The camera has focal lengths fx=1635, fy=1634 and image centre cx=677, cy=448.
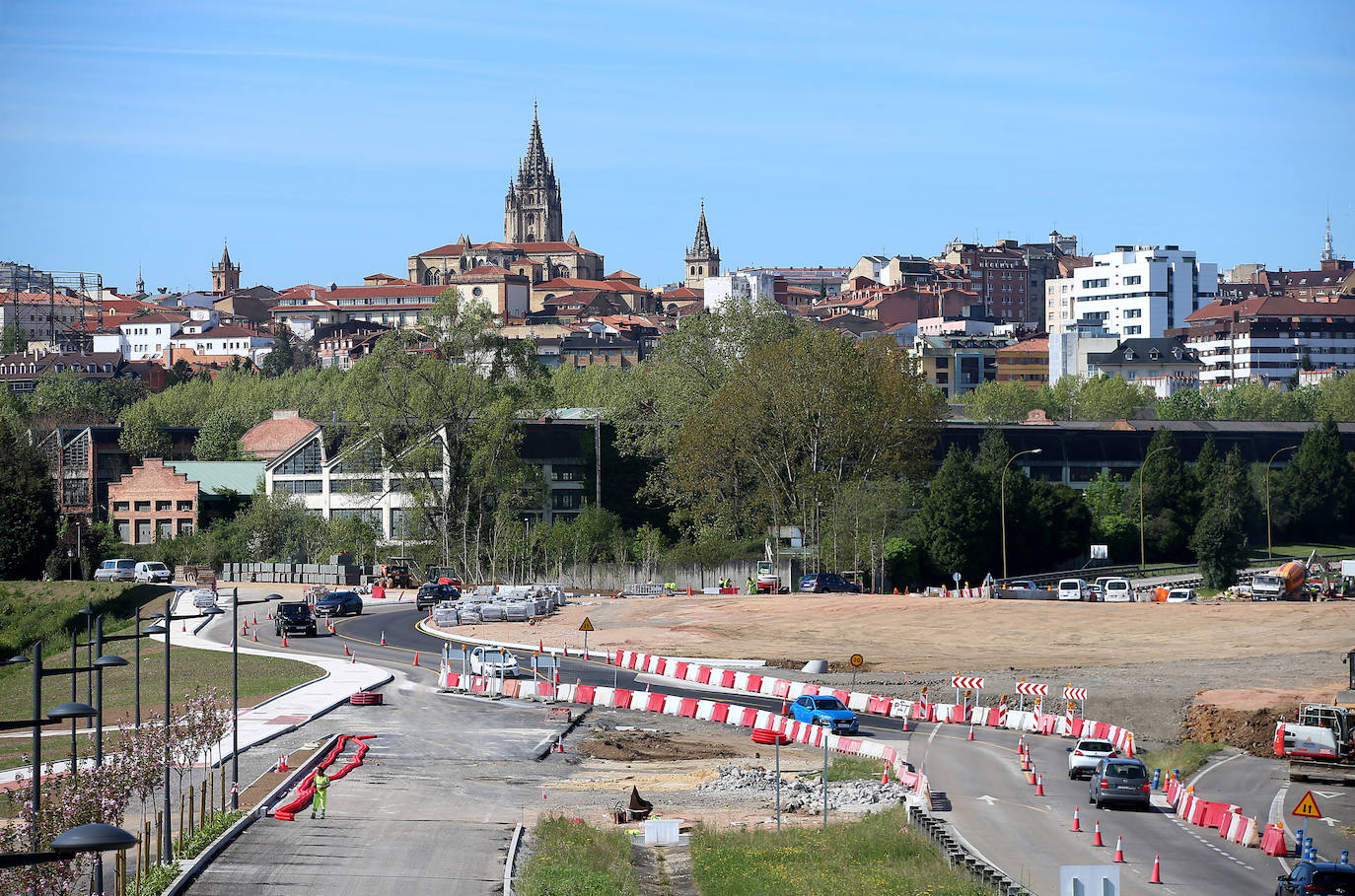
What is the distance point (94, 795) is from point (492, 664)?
118ft

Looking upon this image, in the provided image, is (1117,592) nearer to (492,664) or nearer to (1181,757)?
(492,664)

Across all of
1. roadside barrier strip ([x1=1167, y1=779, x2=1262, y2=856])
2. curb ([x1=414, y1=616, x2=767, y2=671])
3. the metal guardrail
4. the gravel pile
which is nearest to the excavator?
roadside barrier strip ([x1=1167, y1=779, x2=1262, y2=856])

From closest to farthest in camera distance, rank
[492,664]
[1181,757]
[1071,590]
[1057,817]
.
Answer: [1057,817], [1181,757], [492,664], [1071,590]

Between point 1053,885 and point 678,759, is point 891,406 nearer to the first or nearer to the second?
point 678,759

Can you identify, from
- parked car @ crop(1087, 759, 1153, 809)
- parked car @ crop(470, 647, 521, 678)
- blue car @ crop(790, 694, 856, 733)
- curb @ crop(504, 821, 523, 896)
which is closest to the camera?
curb @ crop(504, 821, 523, 896)

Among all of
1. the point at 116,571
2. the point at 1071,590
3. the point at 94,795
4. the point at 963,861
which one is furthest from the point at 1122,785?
the point at 116,571

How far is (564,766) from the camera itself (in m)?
46.3

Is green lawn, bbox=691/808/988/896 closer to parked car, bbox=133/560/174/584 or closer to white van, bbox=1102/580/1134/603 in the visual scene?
white van, bbox=1102/580/1134/603

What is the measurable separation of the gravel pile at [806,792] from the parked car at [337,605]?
49.4 meters

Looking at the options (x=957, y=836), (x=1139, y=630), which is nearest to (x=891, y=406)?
(x=1139, y=630)

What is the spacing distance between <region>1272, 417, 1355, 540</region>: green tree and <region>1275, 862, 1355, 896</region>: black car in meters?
107

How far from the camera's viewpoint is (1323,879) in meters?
26.9

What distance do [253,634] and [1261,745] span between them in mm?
51181

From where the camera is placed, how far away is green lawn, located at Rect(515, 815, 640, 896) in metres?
29.9
